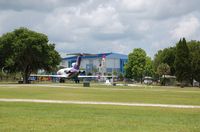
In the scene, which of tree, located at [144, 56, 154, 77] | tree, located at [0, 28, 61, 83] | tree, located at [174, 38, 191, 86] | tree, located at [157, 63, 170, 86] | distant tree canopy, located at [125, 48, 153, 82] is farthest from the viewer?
tree, located at [144, 56, 154, 77]

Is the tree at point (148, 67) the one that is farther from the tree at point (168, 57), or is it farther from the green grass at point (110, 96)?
the green grass at point (110, 96)

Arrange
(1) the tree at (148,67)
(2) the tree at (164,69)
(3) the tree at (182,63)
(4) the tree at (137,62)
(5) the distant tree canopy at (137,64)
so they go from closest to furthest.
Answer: (3) the tree at (182,63)
(2) the tree at (164,69)
(4) the tree at (137,62)
(5) the distant tree canopy at (137,64)
(1) the tree at (148,67)

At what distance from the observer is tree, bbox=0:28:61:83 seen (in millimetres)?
114750

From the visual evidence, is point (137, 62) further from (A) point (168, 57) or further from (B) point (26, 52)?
(B) point (26, 52)

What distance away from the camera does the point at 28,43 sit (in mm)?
114750

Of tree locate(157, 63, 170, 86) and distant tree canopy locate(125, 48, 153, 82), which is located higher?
distant tree canopy locate(125, 48, 153, 82)

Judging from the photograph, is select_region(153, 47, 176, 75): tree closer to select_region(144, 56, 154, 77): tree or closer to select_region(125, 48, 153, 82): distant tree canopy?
select_region(125, 48, 153, 82): distant tree canopy

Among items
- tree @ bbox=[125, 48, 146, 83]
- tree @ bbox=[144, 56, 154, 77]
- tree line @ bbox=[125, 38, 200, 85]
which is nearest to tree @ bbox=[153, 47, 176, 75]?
tree line @ bbox=[125, 38, 200, 85]

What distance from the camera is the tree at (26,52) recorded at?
114750 millimetres

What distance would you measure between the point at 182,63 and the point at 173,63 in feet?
64.8

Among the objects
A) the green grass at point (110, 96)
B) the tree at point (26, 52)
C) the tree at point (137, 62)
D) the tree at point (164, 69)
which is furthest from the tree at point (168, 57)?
the green grass at point (110, 96)

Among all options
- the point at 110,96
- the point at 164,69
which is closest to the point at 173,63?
the point at 164,69

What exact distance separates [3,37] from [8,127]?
104745mm

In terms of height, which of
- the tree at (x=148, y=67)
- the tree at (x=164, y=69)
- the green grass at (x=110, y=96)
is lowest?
the green grass at (x=110, y=96)
